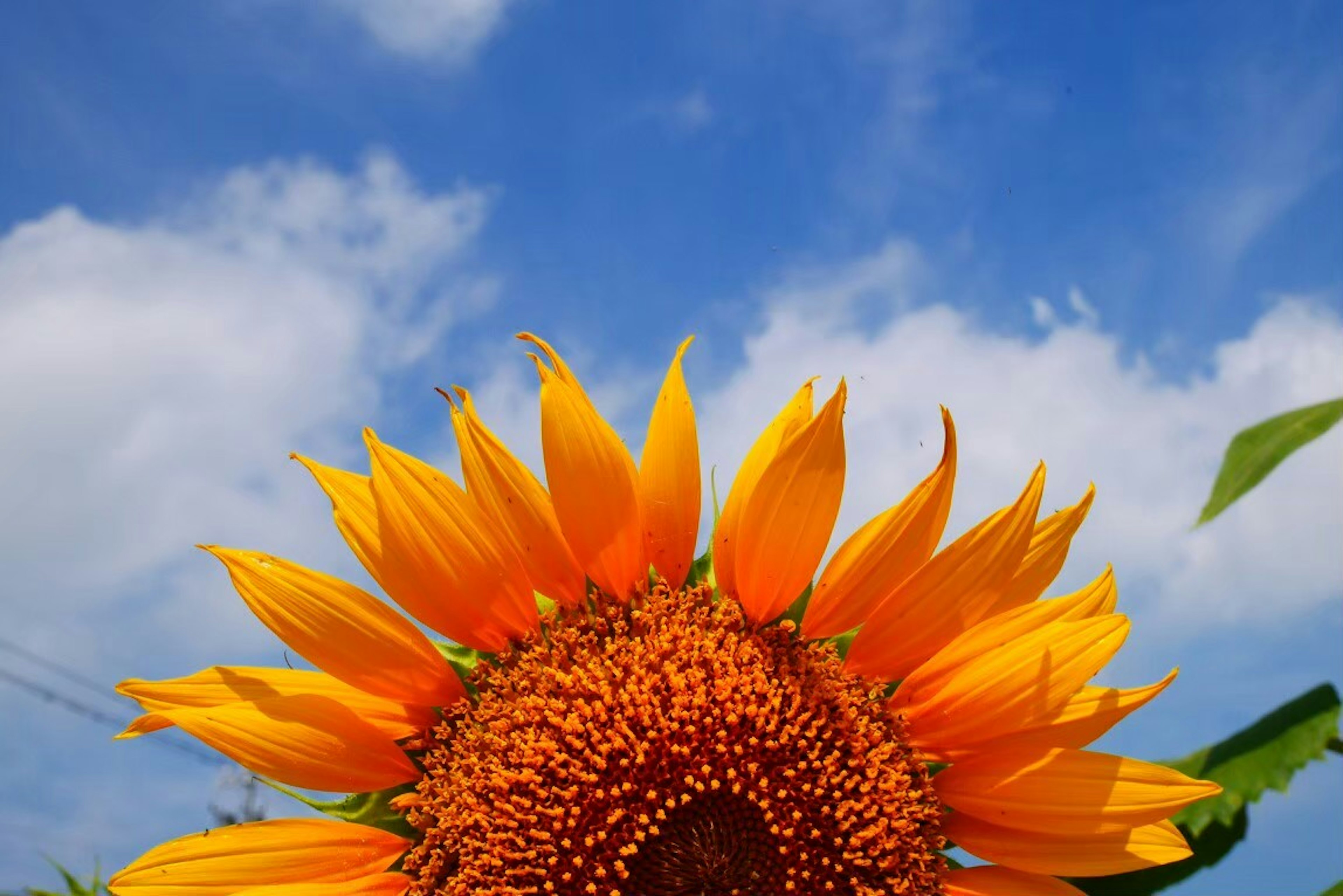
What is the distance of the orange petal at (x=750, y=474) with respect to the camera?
10.1 ft

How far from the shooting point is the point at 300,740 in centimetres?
317

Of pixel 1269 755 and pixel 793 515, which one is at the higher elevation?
pixel 793 515

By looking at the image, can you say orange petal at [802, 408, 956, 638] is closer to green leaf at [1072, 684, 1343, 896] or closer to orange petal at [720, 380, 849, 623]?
orange petal at [720, 380, 849, 623]

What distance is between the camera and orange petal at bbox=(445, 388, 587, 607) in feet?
10.4

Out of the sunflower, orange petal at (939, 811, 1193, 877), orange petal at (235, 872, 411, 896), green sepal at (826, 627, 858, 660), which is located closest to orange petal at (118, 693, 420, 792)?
the sunflower

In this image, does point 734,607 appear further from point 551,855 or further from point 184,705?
point 184,705

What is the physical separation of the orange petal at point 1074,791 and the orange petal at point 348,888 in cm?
138

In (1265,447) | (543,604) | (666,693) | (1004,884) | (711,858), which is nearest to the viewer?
(711,858)

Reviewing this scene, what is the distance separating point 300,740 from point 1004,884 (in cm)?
173

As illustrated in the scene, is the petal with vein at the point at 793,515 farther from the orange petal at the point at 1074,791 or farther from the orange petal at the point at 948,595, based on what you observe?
the orange petal at the point at 1074,791

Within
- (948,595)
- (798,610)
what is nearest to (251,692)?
(798,610)

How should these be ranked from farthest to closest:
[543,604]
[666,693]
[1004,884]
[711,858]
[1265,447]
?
[1265,447] < [543,604] < [1004,884] < [666,693] < [711,858]

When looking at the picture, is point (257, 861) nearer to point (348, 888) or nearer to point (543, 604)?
point (348, 888)

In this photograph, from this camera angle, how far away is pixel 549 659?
3.22 m
